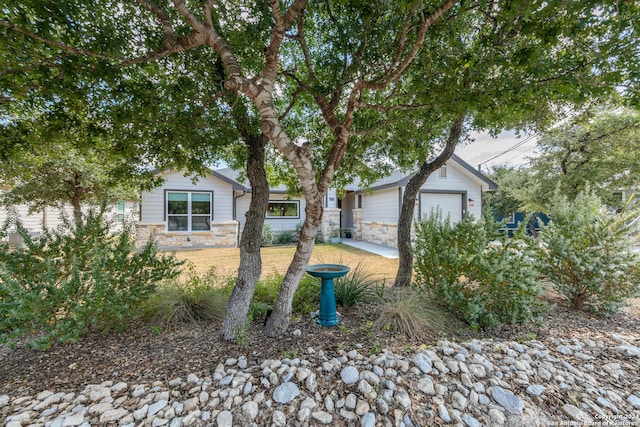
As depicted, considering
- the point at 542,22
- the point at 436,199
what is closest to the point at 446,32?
the point at 542,22

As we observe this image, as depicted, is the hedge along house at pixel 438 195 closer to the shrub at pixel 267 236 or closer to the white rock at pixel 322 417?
the shrub at pixel 267 236

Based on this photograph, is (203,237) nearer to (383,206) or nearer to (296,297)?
(383,206)

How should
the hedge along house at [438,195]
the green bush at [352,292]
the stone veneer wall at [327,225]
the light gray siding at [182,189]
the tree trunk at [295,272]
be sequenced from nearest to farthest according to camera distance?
1. the tree trunk at [295,272]
2. the green bush at [352,292]
3. the light gray siding at [182,189]
4. the hedge along house at [438,195]
5. the stone veneer wall at [327,225]

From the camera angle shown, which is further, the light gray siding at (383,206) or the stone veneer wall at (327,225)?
the stone veneer wall at (327,225)

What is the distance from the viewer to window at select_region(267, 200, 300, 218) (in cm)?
1301

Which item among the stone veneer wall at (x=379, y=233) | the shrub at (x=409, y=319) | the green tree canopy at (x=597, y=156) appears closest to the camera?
the shrub at (x=409, y=319)

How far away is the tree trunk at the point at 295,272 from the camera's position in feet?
9.29

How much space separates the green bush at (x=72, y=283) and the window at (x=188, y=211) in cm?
794

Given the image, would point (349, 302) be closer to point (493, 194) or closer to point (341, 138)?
point (341, 138)

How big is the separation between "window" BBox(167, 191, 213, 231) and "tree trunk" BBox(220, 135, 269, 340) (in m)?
8.72

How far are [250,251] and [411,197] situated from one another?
9.65 ft

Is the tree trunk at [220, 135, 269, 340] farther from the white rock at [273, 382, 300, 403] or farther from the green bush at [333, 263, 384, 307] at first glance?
the green bush at [333, 263, 384, 307]

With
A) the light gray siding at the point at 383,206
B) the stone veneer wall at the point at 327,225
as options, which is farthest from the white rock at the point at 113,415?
the stone veneer wall at the point at 327,225

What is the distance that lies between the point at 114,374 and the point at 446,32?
4364mm
